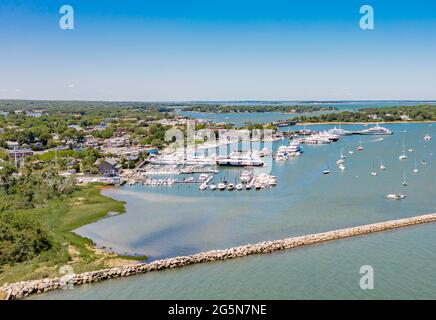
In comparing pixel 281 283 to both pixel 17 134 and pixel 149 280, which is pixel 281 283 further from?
pixel 17 134

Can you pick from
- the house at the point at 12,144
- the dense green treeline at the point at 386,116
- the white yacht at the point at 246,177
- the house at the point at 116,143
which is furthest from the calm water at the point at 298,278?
the dense green treeline at the point at 386,116

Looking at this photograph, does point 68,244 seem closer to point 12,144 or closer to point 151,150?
point 151,150

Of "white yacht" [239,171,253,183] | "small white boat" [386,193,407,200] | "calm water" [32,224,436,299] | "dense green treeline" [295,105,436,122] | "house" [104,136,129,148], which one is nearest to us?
"calm water" [32,224,436,299]

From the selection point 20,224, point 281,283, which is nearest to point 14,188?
point 20,224

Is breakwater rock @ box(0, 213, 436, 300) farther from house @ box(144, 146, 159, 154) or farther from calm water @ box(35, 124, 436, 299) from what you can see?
house @ box(144, 146, 159, 154)

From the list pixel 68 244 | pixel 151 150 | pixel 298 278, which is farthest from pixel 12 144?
pixel 298 278

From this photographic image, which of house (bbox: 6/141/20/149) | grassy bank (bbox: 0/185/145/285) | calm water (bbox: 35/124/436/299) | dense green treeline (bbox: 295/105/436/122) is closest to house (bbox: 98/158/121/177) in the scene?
calm water (bbox: 35/124/436/299)
